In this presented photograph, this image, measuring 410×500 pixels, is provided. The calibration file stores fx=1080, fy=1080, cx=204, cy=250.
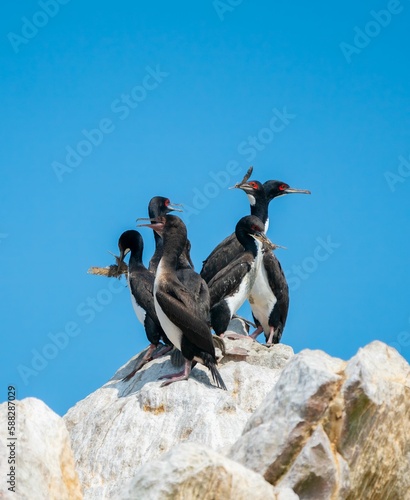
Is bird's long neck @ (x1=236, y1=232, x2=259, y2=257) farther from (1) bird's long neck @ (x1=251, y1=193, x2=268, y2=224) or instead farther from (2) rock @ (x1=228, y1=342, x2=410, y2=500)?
(2) rock @ (x1=228, y1=342, x2=410, y2=500)

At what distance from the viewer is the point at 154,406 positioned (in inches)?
536

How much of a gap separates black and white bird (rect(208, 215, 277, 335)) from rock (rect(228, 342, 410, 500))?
25.1ft

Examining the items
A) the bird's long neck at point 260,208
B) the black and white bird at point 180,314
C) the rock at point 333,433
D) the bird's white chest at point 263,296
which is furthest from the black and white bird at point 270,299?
the rock at point 333,433

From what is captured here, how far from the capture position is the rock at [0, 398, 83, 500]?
8875 mm

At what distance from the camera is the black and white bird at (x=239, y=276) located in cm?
1716

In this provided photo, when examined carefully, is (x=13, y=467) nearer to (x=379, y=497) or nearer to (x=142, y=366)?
(x=379, y=497)

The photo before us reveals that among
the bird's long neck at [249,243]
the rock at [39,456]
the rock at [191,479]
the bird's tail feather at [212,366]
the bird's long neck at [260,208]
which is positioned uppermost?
the bird's long neck at [260,208]

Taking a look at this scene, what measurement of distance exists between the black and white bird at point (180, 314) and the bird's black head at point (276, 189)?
5.76 metres

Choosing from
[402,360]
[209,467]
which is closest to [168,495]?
[209,467]

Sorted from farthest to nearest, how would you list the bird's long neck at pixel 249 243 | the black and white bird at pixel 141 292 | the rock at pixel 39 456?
the bird's long neck at pixel 249 243 < the black and white bird at pixel 141 292 < the rock at pixel 39 456

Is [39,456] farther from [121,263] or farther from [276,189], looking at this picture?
[276,189]

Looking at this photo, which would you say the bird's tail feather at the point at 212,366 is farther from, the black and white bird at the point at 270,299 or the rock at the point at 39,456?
the rock at the point at 39,456

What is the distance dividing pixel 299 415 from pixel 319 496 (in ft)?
2.19

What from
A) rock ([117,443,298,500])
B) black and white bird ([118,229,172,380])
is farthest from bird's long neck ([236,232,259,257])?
rock ([117,443,298,500])
